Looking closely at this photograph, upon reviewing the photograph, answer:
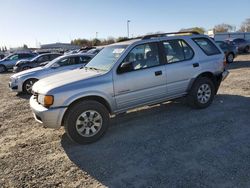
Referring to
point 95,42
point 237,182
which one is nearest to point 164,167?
point 237,182

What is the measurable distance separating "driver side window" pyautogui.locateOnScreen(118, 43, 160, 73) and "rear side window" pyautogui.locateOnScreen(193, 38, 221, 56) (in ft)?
4.44

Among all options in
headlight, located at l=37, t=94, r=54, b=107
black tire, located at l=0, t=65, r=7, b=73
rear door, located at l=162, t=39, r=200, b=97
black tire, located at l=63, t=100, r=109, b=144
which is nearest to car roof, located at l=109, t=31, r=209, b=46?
rear door, located at l=162, t=39, r=200, b=97

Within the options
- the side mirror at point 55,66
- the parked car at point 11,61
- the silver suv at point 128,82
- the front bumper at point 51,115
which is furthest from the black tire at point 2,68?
the front bumper at point 51,115

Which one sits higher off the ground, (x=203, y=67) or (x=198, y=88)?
(x=203, y=67)

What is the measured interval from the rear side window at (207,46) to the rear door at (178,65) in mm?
397

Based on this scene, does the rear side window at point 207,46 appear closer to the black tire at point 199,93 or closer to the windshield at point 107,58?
the black tire at point 199,93

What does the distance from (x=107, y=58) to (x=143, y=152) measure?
231 centimetres

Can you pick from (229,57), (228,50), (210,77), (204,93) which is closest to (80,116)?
(204,93)

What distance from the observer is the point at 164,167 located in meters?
3.82

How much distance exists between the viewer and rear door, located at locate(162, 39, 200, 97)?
580 cm

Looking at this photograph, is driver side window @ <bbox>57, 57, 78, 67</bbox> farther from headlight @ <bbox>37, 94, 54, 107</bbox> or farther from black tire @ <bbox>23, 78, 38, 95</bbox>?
headlight @ <bbox>37, 94, 54, 107</bbox>

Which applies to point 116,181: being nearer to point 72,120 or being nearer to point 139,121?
point 72,120

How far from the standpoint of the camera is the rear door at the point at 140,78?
5152 mm

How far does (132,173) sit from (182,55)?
3.33 m
